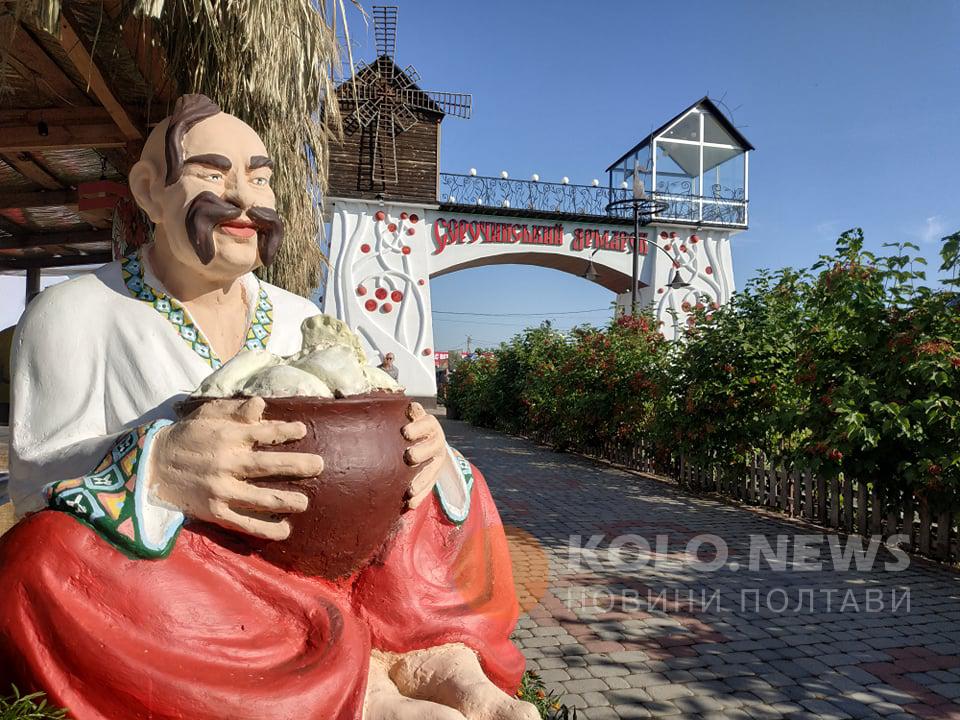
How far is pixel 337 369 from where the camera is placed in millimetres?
1653

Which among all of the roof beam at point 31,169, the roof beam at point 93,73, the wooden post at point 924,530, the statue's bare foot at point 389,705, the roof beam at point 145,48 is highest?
→ the roof beam at point 145,48

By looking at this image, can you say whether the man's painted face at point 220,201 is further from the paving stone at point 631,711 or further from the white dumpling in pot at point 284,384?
the paving stone at point 631,711

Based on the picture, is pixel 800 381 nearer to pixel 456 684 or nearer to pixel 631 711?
pixel 631 711

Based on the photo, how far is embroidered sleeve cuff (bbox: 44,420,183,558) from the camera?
143 cm

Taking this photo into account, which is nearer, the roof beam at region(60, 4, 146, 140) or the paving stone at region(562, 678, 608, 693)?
the roof beam at region(60, 4, 146, 140)

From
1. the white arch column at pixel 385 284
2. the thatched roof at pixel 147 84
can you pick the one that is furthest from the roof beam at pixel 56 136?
the white arch column at pixel 385 284

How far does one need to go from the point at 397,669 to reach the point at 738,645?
2.61 meters

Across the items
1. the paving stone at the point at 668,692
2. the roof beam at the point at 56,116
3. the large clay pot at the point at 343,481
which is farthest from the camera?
the roof beam at the point at 56,116

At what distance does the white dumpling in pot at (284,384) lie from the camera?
155cm

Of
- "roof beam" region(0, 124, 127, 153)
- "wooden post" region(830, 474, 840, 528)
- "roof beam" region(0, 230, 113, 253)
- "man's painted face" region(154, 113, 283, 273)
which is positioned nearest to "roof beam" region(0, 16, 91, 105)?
"roof beam" region(0, 124, 127, 153)

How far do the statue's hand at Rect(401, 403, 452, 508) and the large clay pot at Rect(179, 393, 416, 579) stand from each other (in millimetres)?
19

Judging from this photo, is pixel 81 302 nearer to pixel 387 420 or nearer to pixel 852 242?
pixel 387 420

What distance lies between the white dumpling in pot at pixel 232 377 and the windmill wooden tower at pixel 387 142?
535 inches

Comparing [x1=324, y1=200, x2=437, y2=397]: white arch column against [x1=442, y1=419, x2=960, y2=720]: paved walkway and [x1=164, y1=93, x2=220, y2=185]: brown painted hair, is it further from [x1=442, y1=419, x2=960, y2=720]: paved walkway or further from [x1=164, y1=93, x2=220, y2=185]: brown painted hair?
[x1=164, y1=93, x2=220, y2=185]: brown painted hair
